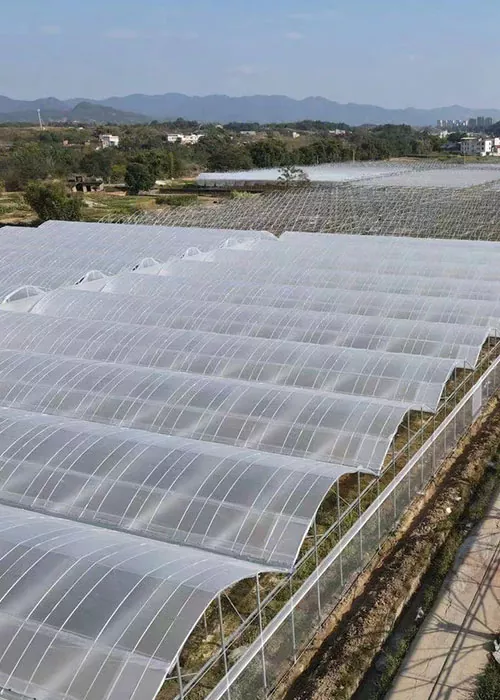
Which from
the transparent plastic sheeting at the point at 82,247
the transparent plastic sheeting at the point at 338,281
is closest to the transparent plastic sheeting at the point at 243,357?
the transparent plastic sheeting at the point at 338,281

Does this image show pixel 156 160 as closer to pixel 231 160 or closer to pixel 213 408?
pixel 231 160

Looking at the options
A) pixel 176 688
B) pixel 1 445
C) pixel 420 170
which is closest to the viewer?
Result: pixel 176 688

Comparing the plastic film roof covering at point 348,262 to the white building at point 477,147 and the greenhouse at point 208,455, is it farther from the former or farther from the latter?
the white building at point 477,147

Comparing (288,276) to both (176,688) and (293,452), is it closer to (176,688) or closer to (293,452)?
(293,452)

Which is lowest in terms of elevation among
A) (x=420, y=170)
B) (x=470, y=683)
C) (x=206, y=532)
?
(x=470, y=683)

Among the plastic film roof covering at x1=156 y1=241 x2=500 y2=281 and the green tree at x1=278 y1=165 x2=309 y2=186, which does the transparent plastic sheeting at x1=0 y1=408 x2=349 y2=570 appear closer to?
the plastic film roof covering at x1=156 y1=241 x2=500 y2=281

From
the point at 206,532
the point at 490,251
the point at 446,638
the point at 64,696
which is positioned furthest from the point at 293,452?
the point at 490,251

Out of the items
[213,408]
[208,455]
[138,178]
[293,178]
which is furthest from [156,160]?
[208,455]
